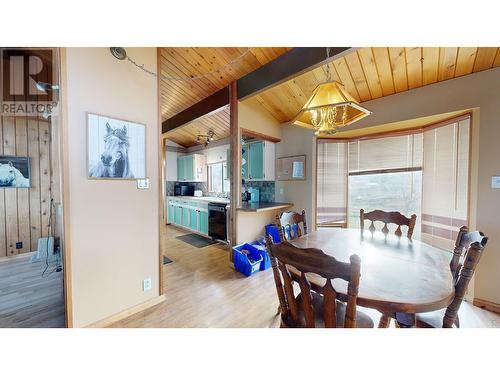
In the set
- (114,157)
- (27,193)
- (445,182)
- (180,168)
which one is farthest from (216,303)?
(180,168)

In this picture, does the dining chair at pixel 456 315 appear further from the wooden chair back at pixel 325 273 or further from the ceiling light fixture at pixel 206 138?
the ceiling light fixture at pixel 206 138

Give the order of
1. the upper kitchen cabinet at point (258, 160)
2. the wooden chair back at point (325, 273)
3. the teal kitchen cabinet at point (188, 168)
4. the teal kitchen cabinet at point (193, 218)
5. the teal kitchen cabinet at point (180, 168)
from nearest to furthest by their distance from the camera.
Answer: the wooden chair back at point (325, 273) → the upper kitchen cabinet at point (258, 160) → the teal kitchen cabinet at point (193, 218) → the teal kitchen cabinet at point (188, 168) → the teal kitchen cabinet at point (180, 168)

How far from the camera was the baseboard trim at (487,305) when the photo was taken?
1935 mm

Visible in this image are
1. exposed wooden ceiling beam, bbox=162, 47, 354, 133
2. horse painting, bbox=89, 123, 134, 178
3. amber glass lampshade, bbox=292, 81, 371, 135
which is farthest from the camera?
exposed wooden ceiling beam, bbox=162, 47, 354, 133

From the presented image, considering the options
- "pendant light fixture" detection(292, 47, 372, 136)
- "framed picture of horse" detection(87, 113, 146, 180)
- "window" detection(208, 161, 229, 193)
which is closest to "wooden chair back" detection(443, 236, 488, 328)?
"pendant light fixture" detection(292, 47, 372, 136)

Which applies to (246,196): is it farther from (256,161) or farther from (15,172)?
(15,172)

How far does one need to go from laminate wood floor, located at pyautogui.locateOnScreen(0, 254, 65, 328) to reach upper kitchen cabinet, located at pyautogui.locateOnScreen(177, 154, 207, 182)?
3248 mm

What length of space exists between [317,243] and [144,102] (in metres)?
2.17

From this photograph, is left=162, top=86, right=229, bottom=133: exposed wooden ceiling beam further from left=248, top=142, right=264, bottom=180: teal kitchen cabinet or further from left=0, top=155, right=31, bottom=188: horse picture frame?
left=0, top=155, right=31, bottom=188: horse picture frame

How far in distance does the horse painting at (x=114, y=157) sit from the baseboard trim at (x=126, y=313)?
4.23 feet

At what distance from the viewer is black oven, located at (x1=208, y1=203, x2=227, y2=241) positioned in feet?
13.1

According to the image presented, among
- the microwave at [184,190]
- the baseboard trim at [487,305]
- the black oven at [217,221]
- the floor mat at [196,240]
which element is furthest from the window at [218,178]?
the baseboard trim at [487,305]
